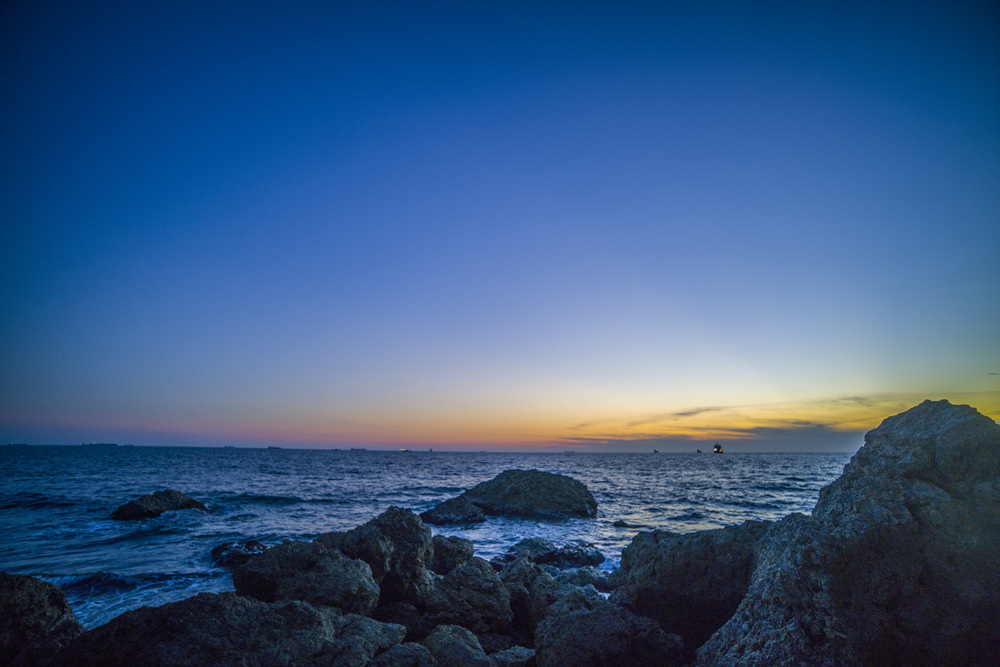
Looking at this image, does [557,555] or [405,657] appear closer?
[405,657]

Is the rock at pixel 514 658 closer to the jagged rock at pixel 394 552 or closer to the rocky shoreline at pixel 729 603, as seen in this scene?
the rocky shoreline at pixel 729 603

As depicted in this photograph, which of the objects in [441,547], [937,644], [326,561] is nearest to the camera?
[937,644]

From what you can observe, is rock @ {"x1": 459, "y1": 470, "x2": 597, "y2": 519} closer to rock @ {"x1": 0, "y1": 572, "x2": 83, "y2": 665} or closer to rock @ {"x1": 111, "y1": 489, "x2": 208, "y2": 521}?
rock @ {"x1": 111, "y1": 489, "x2": 208, "y2": 521}

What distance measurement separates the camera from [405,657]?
21.9 feet

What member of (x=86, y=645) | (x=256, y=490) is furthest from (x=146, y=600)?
(x=256, y=490)

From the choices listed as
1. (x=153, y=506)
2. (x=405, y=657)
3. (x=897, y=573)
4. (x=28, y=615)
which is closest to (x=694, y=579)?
(x=897, y=573)

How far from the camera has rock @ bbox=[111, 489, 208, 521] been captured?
27688mm

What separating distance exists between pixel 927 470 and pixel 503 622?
8603 millimetres

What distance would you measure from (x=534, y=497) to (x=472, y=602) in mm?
23899

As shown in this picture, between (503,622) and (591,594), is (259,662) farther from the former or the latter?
(591,594)

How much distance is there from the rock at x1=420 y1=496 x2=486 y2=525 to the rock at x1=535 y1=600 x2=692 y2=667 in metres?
24.5

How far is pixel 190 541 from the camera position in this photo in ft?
70.7

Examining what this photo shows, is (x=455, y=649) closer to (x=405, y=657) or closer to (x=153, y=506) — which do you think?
(x=405, y=657)

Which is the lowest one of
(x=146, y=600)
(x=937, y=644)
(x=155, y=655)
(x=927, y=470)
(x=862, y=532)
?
(x=146, y=600)
